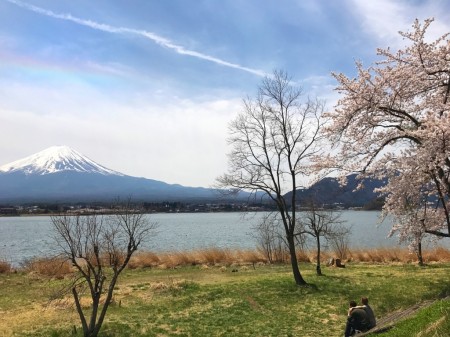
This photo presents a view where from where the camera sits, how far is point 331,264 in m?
29.6

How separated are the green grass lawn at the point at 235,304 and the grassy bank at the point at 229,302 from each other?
34 millimetres

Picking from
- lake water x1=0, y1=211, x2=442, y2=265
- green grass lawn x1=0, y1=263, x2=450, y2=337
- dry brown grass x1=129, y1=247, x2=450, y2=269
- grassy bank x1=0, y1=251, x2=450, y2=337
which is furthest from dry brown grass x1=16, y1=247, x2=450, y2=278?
green grass lawn x1=0, y1=263, x2=450, y2=337

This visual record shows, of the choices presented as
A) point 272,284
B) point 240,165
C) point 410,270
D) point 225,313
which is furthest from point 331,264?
point 225,313

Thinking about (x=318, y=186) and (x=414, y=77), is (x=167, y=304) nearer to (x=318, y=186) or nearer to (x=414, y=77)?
(x=318, y=186)

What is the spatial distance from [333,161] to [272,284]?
866cm

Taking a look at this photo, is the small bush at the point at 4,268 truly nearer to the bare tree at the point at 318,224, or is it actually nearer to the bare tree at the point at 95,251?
the bare tree at the point at 95,251

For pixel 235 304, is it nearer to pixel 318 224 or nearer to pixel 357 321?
pixel 357 321

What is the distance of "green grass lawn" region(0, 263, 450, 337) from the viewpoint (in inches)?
561

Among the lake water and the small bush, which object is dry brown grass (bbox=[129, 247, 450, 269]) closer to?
the lake water

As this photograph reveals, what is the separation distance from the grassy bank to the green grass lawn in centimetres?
3

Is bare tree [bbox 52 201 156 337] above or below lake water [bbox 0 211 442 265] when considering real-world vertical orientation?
above

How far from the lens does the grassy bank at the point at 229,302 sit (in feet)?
47.3

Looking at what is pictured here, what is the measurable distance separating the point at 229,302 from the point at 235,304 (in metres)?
0.44

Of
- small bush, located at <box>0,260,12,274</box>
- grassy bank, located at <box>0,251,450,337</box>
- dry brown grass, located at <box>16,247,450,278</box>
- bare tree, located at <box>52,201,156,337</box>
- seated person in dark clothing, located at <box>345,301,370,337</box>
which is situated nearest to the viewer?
seated person in dark clothing, located at <box>345,301,370,337</box>
